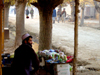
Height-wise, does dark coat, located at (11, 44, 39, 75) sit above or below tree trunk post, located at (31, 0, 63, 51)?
below

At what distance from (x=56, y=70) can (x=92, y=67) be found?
2.95m

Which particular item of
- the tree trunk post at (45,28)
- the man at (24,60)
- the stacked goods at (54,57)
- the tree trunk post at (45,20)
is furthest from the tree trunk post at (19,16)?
the man at (24,60)

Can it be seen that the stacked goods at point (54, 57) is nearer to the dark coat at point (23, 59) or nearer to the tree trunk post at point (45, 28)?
the dark coat at point (23, 59)

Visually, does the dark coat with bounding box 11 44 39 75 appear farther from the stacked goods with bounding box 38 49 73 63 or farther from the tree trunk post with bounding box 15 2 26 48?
the tree trunk post with bounding box 15 2 26 48

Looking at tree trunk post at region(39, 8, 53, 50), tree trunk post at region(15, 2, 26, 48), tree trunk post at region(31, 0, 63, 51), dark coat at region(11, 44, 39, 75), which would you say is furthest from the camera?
tree trunk post at region(15, 2, 26, 48)

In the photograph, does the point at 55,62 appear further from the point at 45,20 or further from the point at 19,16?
the point at 19,16

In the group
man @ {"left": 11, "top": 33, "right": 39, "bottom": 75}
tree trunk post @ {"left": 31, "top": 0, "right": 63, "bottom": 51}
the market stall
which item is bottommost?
the market stall

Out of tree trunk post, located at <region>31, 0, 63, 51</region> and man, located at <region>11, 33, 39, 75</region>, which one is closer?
man, located at <region>11, 33, 39, 75</region>

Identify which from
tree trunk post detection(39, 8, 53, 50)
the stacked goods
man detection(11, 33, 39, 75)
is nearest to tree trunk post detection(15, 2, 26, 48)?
tree trunk post detection(39, 8, 53, 50)

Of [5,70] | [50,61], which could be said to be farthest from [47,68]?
[5,70]

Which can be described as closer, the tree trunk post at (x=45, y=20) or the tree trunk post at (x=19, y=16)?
the tree trunk post at (x=45, y=20)

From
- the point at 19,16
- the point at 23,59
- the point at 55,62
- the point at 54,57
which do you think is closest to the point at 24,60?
the point at 23,59

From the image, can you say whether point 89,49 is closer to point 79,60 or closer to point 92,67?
point 79,60

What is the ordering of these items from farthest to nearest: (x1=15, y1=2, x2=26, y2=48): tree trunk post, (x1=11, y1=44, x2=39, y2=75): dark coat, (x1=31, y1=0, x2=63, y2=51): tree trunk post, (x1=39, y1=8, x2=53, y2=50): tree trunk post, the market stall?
(x1=15, y1=2, x2=26, y2=48): tree trunk post → (x1=39, y1=8, x2=53, y2=50): tree trunk post → (x1=31, y1=0, x2=63, y2=51): tree trunk post → the market stall → (x1=11, y1=44, x2=39, y2=75): dark coat
